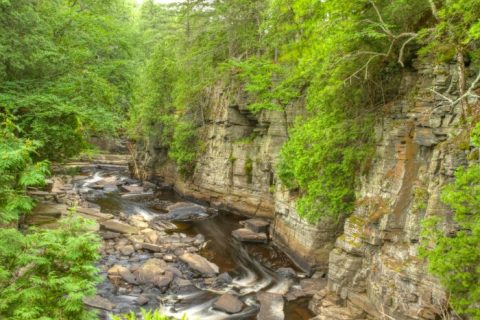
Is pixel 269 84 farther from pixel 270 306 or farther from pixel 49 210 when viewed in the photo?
pixel 49 210

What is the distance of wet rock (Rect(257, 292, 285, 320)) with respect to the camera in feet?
41.7

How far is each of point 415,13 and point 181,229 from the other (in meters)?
17.0

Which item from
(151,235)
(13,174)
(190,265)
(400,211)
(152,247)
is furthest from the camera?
(151,235)

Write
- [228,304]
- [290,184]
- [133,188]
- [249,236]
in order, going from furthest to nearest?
[133,188] → [249,236] → [290,184] → [228,304]

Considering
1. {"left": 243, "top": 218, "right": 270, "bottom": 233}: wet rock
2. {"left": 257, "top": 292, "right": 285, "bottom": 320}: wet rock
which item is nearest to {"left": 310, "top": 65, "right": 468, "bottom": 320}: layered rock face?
{"left": 257, "top": 292, "right": 285, "bottom": 320}: wet rock

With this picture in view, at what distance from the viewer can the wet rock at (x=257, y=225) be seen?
2183cm

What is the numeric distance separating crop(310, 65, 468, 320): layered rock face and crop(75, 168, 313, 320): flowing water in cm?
214

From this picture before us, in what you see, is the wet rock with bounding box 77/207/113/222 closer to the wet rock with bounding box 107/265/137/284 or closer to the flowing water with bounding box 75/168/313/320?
the flowing water with bounding box 75/168/313/320

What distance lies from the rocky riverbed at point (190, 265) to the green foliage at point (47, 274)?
5.08 metres

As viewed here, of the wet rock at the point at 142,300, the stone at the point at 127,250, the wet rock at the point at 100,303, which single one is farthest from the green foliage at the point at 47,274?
the stone at the point at 127,250

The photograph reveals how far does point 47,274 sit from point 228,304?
719cm

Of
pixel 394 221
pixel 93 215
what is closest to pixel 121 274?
pixel 93 215

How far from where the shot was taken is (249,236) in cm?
2072

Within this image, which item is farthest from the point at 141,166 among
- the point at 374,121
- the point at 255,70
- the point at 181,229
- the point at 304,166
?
the point at 374,121
